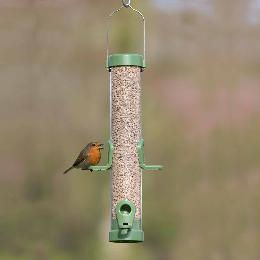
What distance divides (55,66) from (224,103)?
167cm

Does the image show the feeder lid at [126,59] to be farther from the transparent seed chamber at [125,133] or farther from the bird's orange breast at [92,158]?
the bird's orange breast at [92,158]

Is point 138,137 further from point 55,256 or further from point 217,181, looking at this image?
point 217,181

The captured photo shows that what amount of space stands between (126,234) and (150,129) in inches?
198

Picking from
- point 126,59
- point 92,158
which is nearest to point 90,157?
point 92,158

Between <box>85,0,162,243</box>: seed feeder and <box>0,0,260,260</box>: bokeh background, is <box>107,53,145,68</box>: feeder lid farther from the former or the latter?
<box>0,0,260,260</box>: bokeh background

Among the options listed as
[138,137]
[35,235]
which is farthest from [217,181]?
[138,137]

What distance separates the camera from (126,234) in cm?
889

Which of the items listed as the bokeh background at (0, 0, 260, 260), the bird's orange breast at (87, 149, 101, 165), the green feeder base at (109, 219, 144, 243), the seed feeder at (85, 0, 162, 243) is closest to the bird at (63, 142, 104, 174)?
the bird's orange breast at (87, 149, 101, 165)

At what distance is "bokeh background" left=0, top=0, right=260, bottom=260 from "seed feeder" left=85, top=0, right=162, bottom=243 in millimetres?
3725

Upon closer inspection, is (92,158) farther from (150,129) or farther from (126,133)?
(150,129)

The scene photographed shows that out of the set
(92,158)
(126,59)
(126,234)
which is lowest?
(126,234)

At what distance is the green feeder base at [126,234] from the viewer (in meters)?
8.85

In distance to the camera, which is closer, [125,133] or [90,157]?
[125,133]

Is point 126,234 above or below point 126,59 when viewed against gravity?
below
